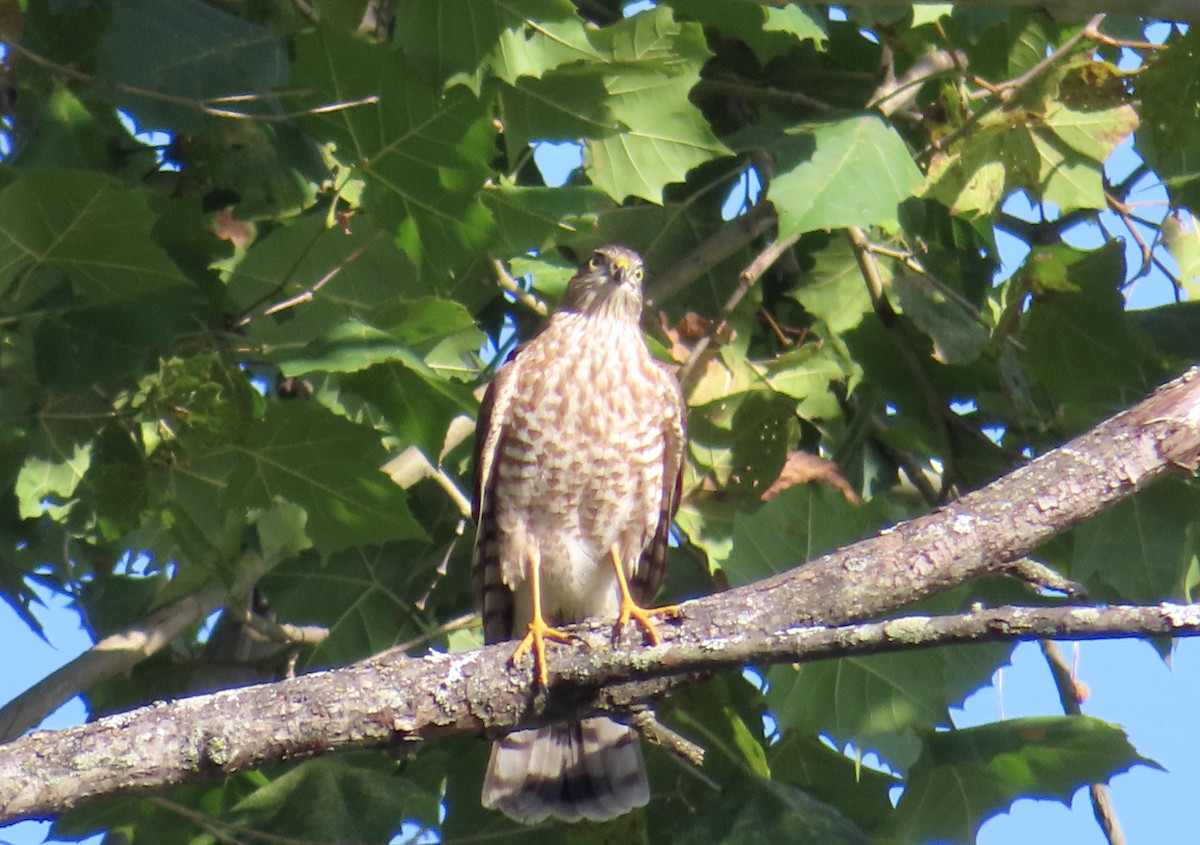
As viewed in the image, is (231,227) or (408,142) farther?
(231,227)

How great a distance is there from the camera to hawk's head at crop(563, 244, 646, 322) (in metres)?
4.11

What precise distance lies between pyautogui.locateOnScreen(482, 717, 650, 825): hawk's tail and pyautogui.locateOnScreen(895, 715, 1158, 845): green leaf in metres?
0.69

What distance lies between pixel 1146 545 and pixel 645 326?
62.8 inches

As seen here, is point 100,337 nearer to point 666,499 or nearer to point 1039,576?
point 666,499

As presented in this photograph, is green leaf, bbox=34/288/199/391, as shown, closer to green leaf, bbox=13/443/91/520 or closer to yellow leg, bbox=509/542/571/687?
green leaf, bbox=13/443/91/520

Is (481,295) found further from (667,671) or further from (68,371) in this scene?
(667,671)

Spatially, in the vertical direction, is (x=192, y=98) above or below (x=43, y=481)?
above

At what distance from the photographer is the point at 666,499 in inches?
163

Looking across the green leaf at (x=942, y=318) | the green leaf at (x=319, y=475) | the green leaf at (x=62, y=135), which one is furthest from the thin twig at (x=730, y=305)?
the green leaf at (x=62, y=135)

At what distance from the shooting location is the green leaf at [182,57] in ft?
10.4

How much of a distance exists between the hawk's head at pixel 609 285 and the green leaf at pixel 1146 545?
137 cm

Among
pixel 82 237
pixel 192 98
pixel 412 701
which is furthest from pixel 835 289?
pixel 412 701

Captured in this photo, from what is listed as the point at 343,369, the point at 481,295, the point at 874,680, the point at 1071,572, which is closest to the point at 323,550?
the point at 343,369

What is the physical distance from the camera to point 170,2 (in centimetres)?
320
